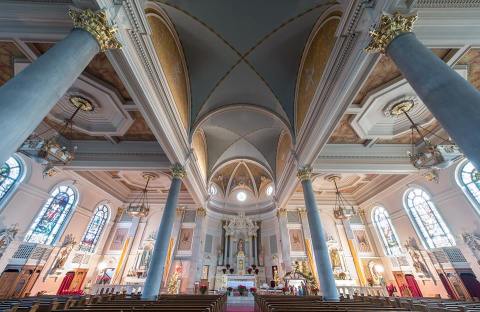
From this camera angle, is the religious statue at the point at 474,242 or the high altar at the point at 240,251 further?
the high altar at the point at 240,251

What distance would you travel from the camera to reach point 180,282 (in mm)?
13695

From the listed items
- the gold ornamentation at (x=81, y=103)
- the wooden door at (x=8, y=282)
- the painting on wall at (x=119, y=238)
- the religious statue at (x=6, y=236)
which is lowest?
the wooden door at (x=8, y=282)

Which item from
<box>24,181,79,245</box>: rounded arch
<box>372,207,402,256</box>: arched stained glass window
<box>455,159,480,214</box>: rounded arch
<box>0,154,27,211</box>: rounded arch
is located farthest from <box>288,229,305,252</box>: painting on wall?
<box>0,154,27,211</box>: rounded arch

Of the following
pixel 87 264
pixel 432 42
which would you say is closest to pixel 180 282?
pixel 87 264

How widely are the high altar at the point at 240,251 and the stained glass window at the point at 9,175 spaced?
13436mm

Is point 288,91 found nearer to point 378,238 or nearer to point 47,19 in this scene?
point 47,19

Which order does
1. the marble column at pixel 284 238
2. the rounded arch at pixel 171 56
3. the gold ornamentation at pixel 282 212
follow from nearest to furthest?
1. the rounded arch at pixel 171 56
2. the marble column at pixel 284 238
3. the gold ornamentation at pixel 282 212

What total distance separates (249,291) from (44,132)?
49.1ft

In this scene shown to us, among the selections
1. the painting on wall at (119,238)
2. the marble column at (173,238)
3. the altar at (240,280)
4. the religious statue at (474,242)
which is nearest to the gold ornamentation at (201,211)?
the marble column at (173,238)

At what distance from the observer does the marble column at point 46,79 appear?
2.51 metres

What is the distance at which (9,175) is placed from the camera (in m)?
9.55

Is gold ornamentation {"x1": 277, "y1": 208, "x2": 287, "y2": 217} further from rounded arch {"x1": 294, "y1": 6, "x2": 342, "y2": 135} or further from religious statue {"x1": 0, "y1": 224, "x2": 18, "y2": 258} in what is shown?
religious statue {"x1": 0, "y1": 224, "x2": 18, "y2": 258}

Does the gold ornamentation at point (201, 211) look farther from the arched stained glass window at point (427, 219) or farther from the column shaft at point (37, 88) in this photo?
the arched stained glass window at point (427, 219)

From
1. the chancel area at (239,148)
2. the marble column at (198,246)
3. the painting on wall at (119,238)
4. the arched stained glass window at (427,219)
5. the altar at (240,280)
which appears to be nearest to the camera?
the chancel area at (239,148)
